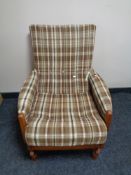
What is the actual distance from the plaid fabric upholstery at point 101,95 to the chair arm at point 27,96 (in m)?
0.51

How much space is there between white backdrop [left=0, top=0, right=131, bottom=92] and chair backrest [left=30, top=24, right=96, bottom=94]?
0.23 meters

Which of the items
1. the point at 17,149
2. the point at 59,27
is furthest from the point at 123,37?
the point at 17,149

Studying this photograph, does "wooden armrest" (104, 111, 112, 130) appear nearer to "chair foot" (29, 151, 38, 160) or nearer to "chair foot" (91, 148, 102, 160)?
"chair foot" (91, 148, 102, 160)

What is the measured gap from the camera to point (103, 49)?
6.65 ft

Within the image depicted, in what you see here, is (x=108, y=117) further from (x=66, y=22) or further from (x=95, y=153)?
(x=66, y=22)

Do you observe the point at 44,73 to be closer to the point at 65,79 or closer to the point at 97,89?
the point at 65,79

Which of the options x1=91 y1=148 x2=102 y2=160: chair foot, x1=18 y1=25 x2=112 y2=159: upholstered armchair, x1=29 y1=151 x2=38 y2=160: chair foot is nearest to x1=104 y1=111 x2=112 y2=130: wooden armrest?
x1=18 y1=25 x2=112 y2=159: upholstered armchair

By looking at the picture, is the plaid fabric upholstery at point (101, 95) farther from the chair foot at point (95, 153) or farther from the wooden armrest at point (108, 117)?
the chair foot at point (95, 153)

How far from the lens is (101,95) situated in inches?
57.8

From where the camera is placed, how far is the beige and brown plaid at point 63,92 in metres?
1.32

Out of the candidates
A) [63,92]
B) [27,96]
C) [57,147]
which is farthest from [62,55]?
[57,147]

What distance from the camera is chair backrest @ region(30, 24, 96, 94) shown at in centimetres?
166

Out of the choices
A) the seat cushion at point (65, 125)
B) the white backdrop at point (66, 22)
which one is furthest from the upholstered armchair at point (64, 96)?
the white backdrop at point (66, 22)

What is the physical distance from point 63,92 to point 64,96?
6 cm
